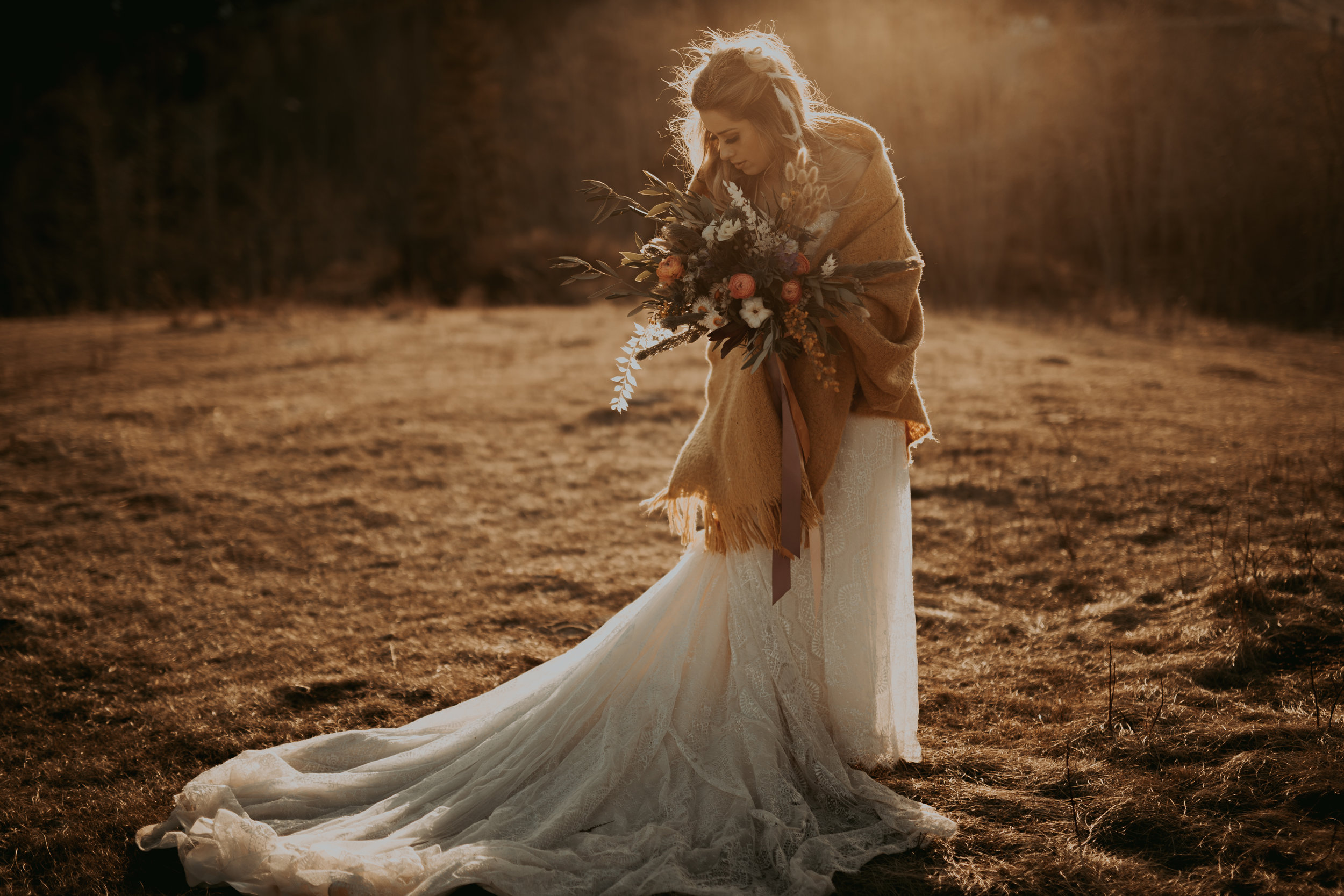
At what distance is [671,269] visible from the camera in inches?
111

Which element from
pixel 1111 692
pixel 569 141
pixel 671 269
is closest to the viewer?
pixel 671 269

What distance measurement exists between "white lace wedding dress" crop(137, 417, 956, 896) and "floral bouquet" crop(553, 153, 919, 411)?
49cm

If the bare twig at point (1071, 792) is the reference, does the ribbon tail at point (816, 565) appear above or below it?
above

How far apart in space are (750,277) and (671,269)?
0.83 ft

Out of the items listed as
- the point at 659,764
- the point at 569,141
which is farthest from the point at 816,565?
the point at 569,141

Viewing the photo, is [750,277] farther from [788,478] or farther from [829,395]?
[788,478]

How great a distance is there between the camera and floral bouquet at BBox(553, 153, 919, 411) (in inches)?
108

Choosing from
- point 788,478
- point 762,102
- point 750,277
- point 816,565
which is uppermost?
point 762,102

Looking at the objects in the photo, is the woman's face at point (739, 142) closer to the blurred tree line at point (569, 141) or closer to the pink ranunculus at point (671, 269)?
the pink ranunculus at point (671, 269)

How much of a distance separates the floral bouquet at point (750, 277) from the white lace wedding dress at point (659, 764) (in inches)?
19.2

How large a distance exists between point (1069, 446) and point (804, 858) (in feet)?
18.1

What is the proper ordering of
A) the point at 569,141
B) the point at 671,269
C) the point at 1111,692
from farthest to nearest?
the point at 569,141
the point at 1111,692
the point at 671,269

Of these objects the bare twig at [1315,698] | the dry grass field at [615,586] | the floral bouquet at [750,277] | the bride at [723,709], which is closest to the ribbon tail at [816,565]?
the bride at [723,709]

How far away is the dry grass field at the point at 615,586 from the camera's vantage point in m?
2.93
